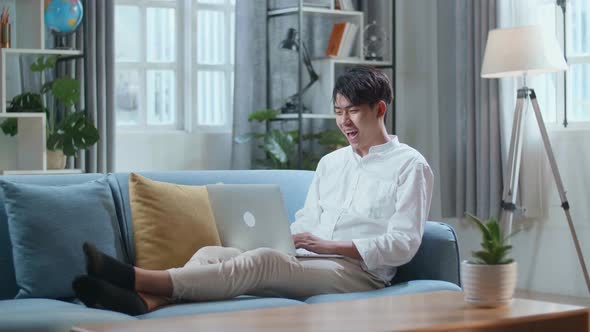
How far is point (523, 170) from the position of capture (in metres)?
5.30

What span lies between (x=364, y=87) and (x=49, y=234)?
1173 millimetres

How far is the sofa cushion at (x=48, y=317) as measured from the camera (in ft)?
A: 8.09

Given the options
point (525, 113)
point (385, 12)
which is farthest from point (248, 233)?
point (385, 12)

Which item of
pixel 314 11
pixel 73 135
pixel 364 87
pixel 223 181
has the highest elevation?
pixel 314 11

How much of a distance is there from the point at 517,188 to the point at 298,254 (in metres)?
2.39

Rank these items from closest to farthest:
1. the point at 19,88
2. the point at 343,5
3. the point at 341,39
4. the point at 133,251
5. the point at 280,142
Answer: the point at 133,251, the point at 19,88, the point at 280,142, the point at 341,39, the point at 343,5

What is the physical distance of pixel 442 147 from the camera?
5.91 metres

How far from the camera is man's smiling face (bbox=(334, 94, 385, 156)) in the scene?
11.0ft

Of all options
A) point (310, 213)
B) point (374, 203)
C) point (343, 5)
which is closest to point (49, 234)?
point (310, 213)

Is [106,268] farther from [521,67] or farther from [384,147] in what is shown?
[521,67]

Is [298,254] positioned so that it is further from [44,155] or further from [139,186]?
[44,155]

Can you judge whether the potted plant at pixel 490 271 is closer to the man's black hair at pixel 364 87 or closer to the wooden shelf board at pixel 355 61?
the man's black hair at pixel 364 87

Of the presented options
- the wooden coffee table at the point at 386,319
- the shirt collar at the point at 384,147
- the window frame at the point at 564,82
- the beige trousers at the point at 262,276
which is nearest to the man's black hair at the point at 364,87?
the shirt collar at the point at 384,147

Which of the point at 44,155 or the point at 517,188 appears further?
the point at 517,188
